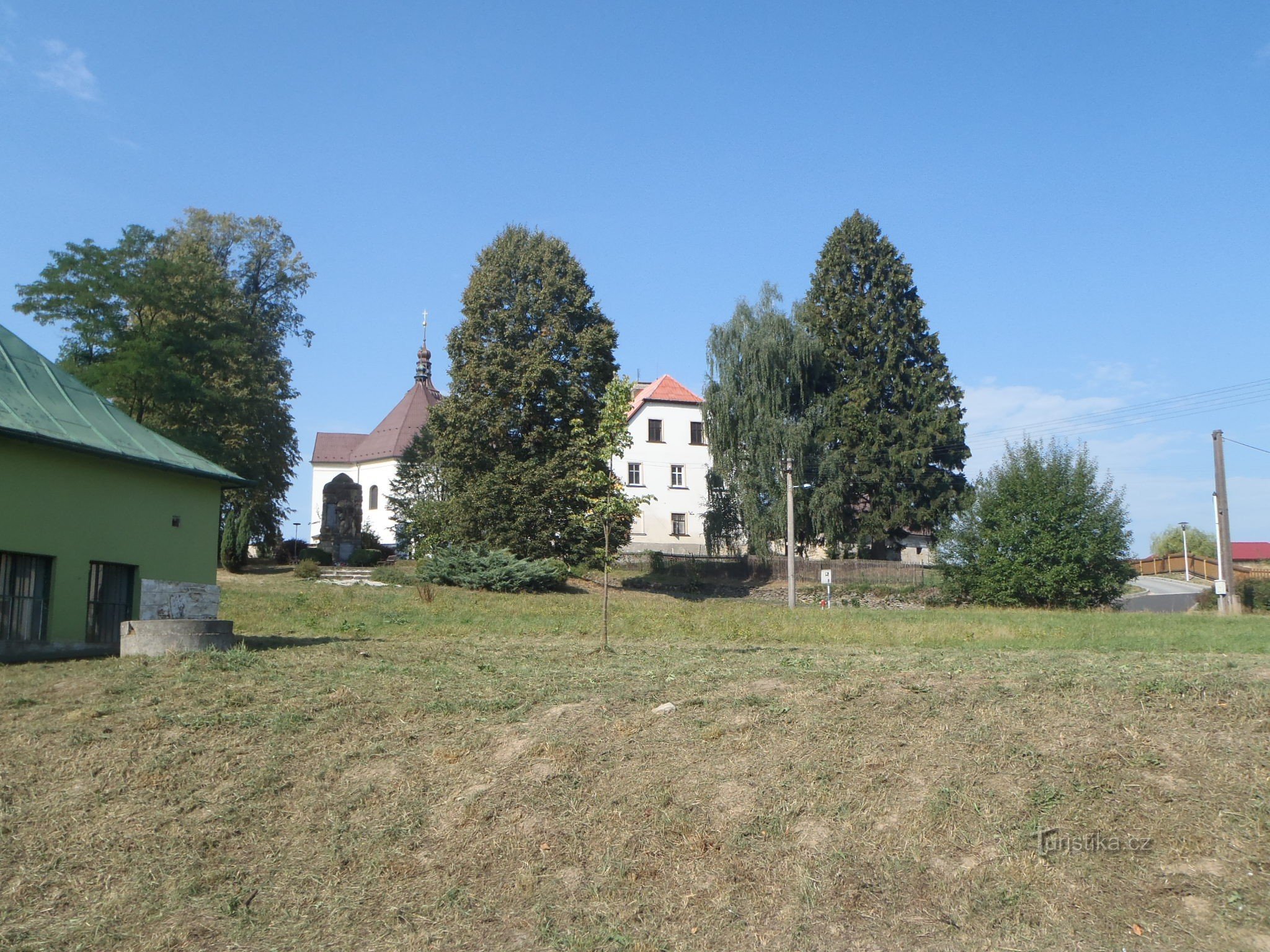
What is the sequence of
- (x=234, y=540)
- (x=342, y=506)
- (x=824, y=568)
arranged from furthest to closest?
1. (x=342, y=506)
2. (x=824, y=568)
3. (x=234, y=540)

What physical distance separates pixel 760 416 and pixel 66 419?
115 ft

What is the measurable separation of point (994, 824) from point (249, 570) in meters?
42.3

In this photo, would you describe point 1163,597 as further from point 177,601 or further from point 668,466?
point 177,601

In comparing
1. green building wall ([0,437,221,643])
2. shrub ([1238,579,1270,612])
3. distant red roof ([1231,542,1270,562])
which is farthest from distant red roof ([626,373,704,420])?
distant red roof ([1231,542,1270,562])

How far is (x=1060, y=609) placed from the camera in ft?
122

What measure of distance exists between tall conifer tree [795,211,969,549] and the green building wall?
107ft

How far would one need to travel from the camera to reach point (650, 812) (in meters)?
7.45

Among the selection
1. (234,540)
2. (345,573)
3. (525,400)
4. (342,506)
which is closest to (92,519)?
(525,400)

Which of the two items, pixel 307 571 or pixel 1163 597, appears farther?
pixel 1163 597

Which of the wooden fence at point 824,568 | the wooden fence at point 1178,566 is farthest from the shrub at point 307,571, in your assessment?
the wooden fence at point 1178,566

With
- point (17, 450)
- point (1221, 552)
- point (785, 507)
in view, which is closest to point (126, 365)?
point (17, 450)

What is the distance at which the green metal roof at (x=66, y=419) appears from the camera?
16.4 m

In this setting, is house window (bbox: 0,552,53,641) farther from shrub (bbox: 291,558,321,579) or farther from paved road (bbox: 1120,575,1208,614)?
paved road (bbox: 1120,575,1208,614)

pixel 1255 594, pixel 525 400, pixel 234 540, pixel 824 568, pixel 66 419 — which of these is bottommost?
pixel 1255 594
